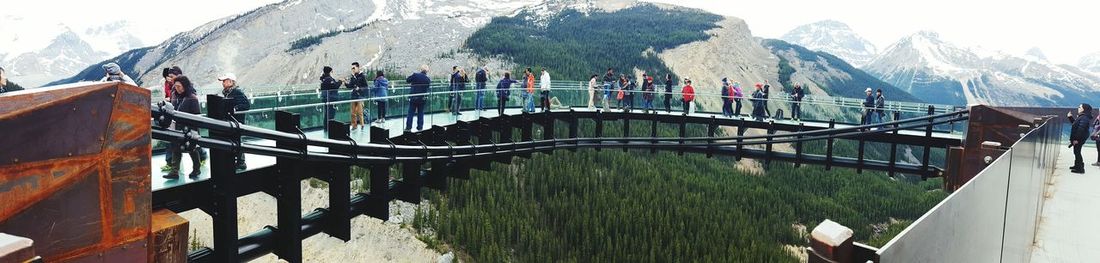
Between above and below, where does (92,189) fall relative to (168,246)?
above

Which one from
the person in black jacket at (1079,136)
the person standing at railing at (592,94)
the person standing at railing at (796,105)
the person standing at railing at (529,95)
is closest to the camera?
the person in black jacket at (1079,136)

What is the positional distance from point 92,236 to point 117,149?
0.65 meters

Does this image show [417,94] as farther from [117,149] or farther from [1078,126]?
[1078,126]

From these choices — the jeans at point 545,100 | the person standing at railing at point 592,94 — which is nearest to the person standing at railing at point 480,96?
the jeans at point 545,100

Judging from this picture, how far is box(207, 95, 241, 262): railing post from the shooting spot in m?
7.71

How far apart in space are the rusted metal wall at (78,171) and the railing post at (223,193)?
2514 millimetres

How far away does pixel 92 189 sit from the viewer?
4.76 meters

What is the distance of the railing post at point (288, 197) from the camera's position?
346 inches

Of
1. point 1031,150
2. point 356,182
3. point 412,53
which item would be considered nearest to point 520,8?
point 412,53

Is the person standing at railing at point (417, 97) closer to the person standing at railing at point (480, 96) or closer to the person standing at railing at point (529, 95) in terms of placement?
the person standing at railing at point (480, 96)

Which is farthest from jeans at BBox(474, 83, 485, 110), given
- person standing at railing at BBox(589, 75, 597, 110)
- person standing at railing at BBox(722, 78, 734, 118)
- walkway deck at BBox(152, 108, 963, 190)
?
person standing at railing at BBox(722, 78, 734, 118)

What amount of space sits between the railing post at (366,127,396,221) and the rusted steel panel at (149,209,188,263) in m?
5.62

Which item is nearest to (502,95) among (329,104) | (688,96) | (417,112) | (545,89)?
(545,89)

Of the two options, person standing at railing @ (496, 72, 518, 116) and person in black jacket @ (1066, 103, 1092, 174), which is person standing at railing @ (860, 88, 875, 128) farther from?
person standing at railing @ (496, 72, 518, 116)
